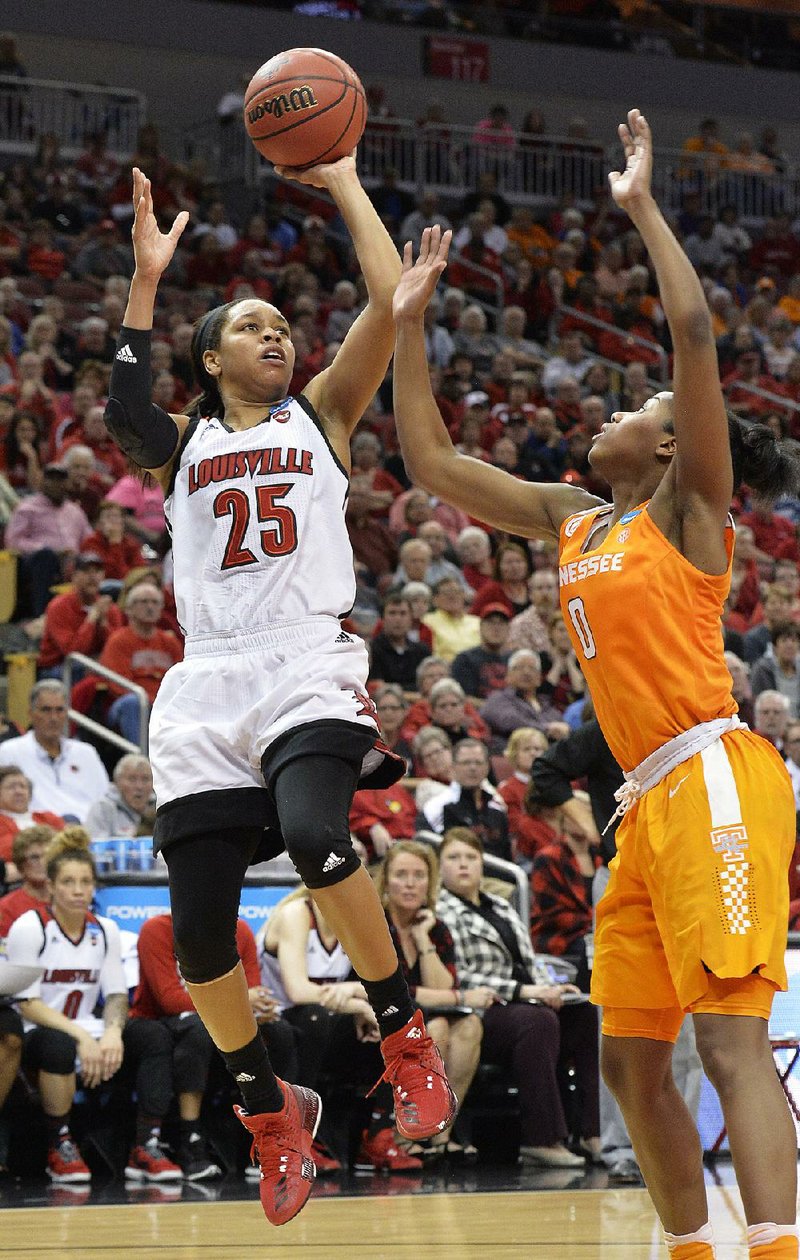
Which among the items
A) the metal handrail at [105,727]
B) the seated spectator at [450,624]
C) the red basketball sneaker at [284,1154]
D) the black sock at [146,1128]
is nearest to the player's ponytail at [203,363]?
the red basketball sneaker at [284,1154]

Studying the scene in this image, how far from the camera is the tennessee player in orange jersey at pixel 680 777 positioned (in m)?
3.82

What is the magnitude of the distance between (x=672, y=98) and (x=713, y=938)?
2175 cm

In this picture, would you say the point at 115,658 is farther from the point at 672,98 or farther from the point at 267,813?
the point at 672,98

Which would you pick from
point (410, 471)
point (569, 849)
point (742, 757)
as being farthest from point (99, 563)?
point (742, 757)

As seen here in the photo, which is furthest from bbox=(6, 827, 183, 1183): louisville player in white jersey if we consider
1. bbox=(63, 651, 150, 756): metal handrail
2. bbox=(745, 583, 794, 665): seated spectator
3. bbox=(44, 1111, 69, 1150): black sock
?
bbox=(745, 583, 794, 665): seated spectator

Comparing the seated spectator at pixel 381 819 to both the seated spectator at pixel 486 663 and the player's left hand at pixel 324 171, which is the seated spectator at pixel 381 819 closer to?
the seated spectator at pixel 486 663

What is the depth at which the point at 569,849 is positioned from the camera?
8.61m

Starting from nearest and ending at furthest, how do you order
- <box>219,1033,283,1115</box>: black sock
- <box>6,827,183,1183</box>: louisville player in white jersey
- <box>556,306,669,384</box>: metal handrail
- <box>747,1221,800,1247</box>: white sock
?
<box>747,1221,800,1247</box>: white sock → <box>219,1033,283,1115</box>: black sock → <box>6,827,183,1183</box>: louisville player in white jersey → <box>556,306,669,384</box>: metal handrail

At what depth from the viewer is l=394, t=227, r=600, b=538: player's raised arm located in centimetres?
452

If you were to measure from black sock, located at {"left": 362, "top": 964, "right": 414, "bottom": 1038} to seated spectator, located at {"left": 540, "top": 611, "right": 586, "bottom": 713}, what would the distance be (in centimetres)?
741

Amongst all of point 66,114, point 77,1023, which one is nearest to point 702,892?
point 77,1023

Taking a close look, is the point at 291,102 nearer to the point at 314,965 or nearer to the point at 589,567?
the point at 589,567

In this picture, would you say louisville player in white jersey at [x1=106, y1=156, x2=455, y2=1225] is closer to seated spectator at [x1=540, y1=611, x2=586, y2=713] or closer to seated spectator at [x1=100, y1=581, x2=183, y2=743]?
seated spectator at [x1=100, y1=581, x2=183, y2=743]

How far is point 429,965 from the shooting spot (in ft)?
26.6
